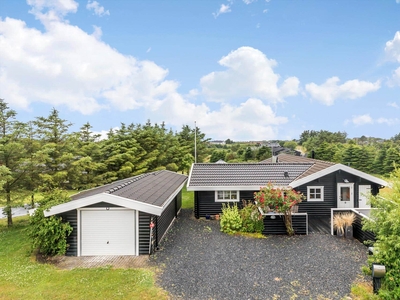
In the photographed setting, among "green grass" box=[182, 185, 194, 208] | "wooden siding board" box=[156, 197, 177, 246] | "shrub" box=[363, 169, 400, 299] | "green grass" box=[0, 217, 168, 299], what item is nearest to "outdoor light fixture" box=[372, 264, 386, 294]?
"shrub" box=[363, 169, 400, 299]

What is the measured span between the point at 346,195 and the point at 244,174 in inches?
223

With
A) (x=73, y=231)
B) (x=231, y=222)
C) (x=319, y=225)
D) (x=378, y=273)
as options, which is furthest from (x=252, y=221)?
(x=73, y=231)

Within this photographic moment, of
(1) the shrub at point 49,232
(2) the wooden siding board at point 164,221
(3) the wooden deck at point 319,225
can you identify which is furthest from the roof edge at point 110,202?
(3) the wooden deck at point 319,225

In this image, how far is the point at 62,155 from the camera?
1667 centimetres

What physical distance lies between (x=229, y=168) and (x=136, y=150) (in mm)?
12396

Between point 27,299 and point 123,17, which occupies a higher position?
point 123,17

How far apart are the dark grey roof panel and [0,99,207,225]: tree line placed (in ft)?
26.1

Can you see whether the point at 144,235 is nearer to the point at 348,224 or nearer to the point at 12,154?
the point at 348,224

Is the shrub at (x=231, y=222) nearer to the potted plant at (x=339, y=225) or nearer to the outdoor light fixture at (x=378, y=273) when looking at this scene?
the potted plant at (x=339, y=225)

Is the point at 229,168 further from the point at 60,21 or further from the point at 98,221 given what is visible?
the point at 60,21

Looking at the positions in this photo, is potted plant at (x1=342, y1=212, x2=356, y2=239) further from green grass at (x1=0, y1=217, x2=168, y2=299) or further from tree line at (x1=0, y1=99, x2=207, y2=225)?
tree line at (x1=0, y1=99, x2=207, y2=225)

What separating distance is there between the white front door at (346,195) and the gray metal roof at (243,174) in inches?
90.7

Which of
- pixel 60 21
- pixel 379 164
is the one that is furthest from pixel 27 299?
pixel 379 164

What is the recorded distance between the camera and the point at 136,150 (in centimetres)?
2462
